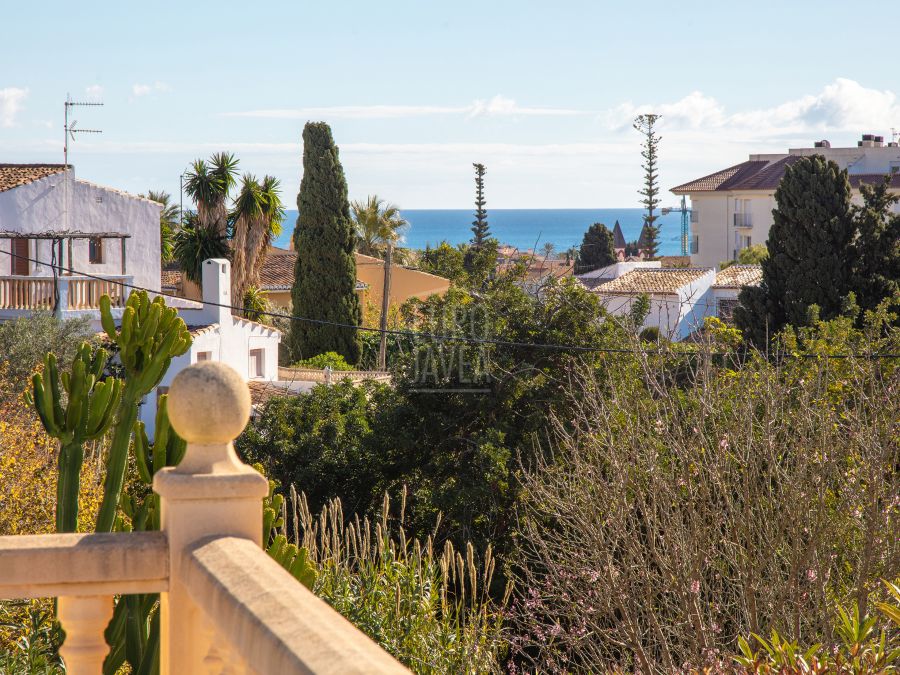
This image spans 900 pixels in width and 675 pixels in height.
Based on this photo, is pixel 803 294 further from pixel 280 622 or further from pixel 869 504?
pixel 280 622

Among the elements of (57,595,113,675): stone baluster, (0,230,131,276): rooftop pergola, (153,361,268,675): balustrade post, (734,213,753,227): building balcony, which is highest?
(734,213,753,227): building balcony

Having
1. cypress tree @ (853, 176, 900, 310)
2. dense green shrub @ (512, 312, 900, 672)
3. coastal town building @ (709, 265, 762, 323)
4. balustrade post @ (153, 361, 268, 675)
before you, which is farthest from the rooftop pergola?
coastal town building @ (709, 265, 762, 323)

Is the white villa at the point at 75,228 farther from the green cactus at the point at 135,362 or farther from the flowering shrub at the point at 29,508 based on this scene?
the green cactus at the point at 135,362

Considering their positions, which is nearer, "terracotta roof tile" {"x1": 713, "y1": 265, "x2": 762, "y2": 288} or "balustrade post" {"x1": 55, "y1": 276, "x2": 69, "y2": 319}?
"balustrade post" {"x1": 55, "y1": 276, "x2": 69, "y2": 319}

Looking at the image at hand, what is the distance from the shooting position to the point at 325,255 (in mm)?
32031

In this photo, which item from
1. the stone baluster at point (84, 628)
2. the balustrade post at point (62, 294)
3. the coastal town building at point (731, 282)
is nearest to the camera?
the stone baluster at point (84, 628)

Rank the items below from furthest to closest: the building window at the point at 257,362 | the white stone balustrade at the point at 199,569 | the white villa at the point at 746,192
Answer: the white villa at the point at 746,192
the building window at the point at 257,362
the white stone balustrade at the point at 199,569

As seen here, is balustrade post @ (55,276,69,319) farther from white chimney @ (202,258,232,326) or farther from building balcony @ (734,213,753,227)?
building balcony @ (734,213,753,227)

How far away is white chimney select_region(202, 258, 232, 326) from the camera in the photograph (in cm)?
2125

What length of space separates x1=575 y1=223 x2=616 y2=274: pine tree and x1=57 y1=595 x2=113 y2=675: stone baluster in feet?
216

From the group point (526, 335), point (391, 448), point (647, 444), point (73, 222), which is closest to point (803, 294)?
point (526, 335)

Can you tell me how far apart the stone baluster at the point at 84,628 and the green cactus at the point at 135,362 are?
2244 millimetres

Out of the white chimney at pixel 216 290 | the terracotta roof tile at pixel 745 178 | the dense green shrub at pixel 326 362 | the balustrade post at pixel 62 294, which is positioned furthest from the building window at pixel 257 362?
the terracotta roof tile at pixel 745 178

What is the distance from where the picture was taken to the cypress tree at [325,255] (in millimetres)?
31984
